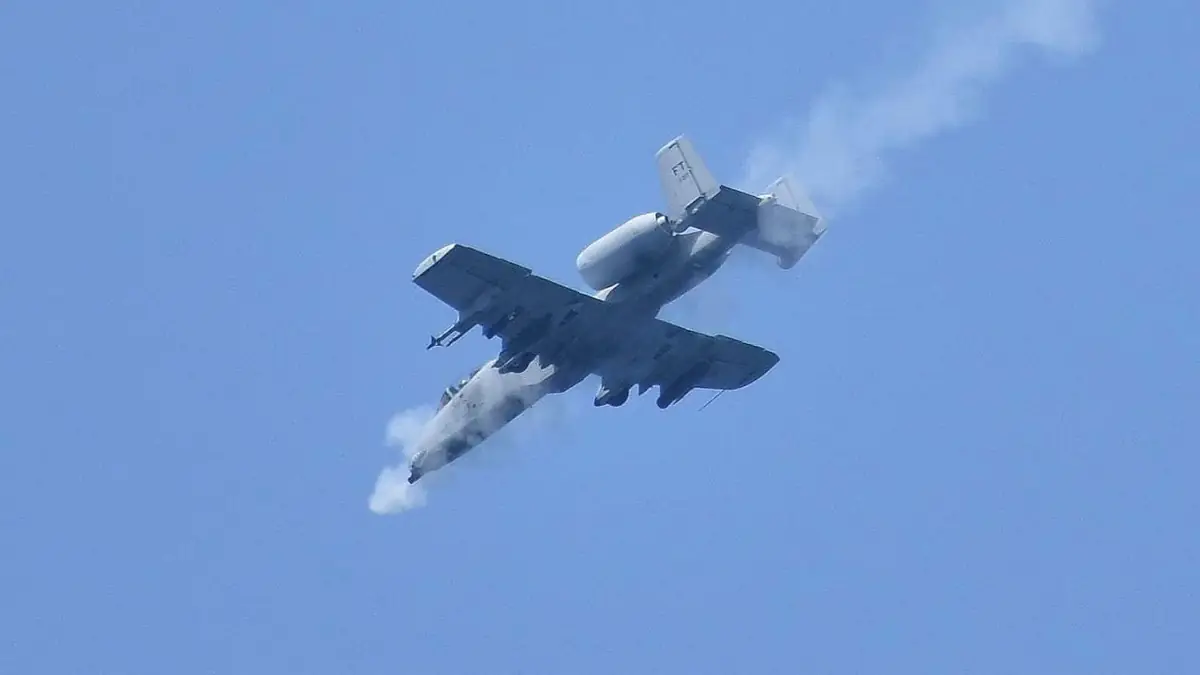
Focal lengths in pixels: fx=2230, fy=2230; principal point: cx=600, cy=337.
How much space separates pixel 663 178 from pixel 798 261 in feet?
12.7

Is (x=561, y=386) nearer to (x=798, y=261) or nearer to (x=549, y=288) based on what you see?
(x=549, y=288)

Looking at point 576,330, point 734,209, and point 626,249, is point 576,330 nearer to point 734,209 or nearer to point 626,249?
point 626,249

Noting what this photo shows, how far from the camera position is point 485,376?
6028cm

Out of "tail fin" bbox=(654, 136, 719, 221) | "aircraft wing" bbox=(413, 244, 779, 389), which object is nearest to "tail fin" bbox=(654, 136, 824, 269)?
"tail fin" bbox=(654, 136, 719, 221)

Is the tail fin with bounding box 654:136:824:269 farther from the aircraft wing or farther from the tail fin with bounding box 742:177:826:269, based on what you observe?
the aircraft wing

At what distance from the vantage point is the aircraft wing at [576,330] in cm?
5406

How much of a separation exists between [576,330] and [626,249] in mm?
4162

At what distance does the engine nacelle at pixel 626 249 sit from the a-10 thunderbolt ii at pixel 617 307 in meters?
0.02

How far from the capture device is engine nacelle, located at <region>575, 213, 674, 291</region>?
175 feet

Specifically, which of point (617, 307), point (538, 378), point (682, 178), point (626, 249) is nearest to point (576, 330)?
point (617, 307)

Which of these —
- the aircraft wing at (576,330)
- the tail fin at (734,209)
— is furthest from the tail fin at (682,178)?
the aircraft wing at (576,330)

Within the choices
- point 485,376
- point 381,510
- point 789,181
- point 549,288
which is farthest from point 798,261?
point 381,510

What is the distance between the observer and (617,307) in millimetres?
56281

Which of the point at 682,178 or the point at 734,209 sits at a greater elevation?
the point at 682,178
